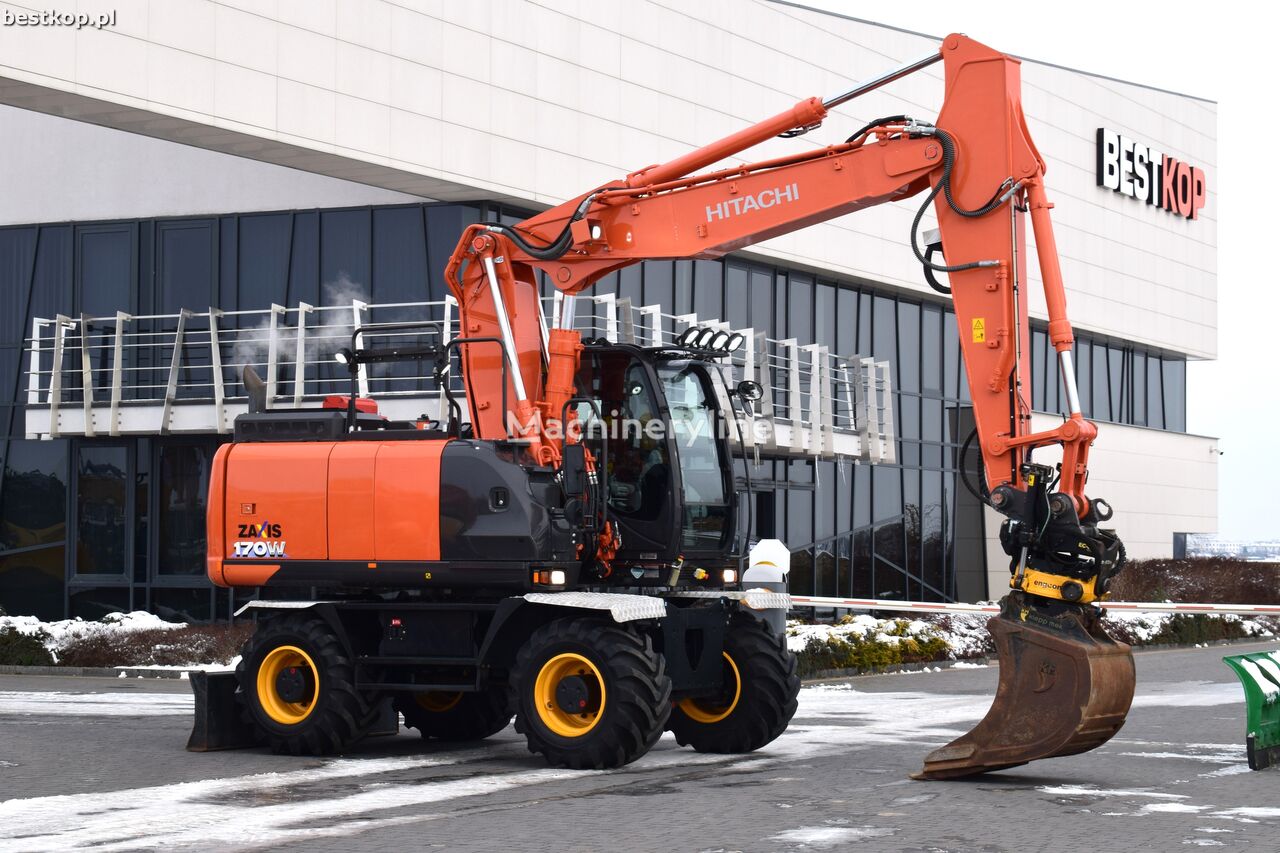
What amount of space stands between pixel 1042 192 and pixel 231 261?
1708 cm

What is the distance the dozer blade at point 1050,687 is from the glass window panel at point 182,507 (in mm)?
17350

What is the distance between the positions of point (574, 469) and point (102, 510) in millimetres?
16013

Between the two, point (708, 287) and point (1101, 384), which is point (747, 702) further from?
point (1101, 384)

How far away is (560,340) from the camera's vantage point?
1353cm

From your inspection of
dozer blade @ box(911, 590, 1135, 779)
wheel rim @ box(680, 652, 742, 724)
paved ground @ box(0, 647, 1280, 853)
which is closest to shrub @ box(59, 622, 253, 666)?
paved ground @ box(0, 647, 1280, 853)

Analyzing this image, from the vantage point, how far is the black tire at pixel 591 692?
12.1 metres

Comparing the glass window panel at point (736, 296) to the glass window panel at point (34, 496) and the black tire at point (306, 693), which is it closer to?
the glass window panel at point (34, 496)

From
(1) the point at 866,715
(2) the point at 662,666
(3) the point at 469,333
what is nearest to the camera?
(2) the point at 662,666

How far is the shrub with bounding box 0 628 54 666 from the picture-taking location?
23.6 m

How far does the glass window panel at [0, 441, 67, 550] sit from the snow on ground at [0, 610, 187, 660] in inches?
91.8

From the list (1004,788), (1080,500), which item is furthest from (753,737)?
(1080,500)

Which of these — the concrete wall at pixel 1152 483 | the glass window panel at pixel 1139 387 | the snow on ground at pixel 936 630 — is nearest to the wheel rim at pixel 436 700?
the snow on ground at pixel 936 630

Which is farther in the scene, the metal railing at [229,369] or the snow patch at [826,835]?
the metal railing at [229,369]

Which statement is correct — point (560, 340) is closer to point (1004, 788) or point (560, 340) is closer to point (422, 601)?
point (422, 601)
